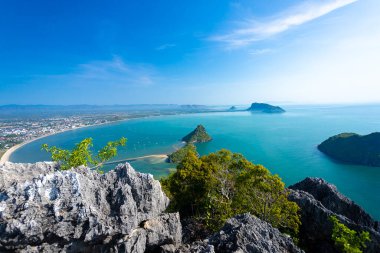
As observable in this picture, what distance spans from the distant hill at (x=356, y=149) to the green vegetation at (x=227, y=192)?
70816 millimetres

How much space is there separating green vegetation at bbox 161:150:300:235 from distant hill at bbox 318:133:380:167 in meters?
70.8

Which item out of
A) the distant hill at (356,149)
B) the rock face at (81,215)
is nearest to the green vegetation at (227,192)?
the rock face at (81,215)

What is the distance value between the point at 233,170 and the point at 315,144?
93242 mm

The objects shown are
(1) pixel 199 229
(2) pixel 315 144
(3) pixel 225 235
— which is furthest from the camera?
(2) pixel 315 144

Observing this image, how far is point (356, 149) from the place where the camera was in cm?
Result: 7794

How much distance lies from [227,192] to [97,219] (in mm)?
12223

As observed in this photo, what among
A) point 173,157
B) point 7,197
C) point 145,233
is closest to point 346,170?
point 173,157

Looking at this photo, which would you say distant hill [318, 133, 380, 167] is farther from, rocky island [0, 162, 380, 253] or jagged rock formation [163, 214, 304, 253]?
rocky island [0, 162, 380, 253]

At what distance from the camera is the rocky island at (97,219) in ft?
28.7

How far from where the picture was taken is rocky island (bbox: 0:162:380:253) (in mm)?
8734

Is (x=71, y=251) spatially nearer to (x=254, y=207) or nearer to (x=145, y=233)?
(x=145, y=233)

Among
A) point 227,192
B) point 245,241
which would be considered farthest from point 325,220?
point 245,241

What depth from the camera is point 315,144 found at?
329 ft

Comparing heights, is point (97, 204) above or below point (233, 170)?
above
